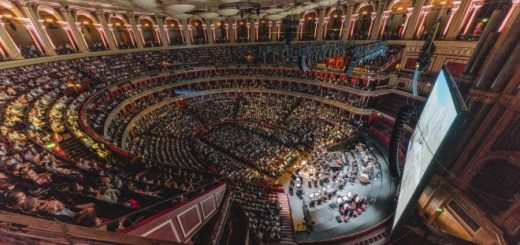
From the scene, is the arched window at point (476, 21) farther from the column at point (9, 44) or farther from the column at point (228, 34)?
the column at point (9, 44)

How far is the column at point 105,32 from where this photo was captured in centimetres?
2481

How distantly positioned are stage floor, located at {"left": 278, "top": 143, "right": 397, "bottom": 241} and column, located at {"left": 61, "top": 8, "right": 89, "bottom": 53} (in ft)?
91.3

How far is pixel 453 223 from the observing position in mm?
→ 8859

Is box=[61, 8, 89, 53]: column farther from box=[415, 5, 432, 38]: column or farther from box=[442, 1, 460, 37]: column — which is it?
box=[442, 1, 460, 37]: column

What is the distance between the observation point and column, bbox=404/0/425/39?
65.5 feet

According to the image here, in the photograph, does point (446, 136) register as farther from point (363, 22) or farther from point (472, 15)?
point (363, 22)

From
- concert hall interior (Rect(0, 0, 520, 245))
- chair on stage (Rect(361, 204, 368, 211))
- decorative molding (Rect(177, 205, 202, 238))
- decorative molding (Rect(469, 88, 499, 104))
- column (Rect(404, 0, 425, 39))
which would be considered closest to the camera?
concert hall interior (Rect(0, 0, 520, 245))

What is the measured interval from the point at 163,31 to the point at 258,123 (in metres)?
20.9

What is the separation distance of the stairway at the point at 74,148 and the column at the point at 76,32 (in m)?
18.8

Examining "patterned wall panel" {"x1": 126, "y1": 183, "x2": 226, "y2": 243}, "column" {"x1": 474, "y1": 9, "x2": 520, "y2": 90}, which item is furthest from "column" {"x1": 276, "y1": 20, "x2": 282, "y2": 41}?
"patterned wall panel" {"x1": 126, "y1": 183, "x2": 226, "y2": 243}

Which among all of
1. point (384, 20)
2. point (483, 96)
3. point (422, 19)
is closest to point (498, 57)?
point (483, 96)

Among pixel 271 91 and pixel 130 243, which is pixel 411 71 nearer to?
pixel 271 91

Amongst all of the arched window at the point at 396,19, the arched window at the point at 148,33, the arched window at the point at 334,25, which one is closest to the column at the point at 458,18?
the arched window at the point at 396,19

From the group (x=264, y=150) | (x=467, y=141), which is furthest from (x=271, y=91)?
(x=467, y=141)
